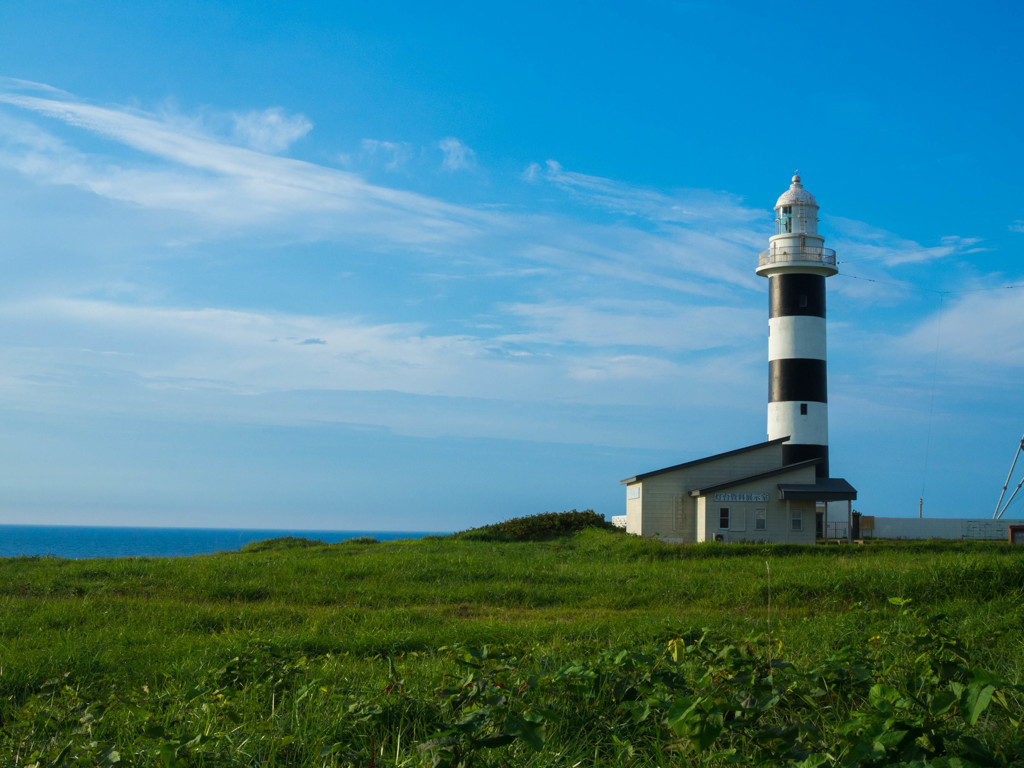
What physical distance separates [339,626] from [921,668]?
742cm

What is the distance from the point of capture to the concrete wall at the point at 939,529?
32.4 metres

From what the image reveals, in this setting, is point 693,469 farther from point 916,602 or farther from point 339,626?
point 339,626

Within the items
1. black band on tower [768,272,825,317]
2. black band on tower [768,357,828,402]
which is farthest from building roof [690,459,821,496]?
black band on tower [768,272,825,317]

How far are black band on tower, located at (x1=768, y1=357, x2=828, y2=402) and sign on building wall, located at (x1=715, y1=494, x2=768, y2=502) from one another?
435cm

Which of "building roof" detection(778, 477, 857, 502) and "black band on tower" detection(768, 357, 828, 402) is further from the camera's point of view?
"black band on tower" detection(768, 357, 828, 402)

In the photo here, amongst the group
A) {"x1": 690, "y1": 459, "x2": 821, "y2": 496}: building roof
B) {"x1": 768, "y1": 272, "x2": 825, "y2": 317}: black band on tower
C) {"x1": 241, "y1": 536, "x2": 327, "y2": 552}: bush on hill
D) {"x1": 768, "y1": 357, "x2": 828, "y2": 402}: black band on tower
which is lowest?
{"x1": 241, "y1": 536, "x2": 327, "y2": 552}: bush on hill

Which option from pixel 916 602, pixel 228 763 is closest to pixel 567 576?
pixel 916 602

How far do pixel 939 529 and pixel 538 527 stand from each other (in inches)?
621

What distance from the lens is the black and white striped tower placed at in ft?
97.7

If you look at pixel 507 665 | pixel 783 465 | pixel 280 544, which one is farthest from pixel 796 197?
pixel 507 665

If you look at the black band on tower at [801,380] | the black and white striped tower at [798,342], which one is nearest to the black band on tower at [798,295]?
the black and white striped tower at [798,342]

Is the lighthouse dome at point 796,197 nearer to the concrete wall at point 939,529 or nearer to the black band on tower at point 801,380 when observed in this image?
the black band on tower at point 801,380

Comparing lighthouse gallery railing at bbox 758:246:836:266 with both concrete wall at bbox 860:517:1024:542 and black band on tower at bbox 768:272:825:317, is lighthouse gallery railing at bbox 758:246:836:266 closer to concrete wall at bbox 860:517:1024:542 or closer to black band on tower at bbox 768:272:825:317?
black band on tower at bbox 768:272:825:317

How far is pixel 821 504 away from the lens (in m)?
28.9
